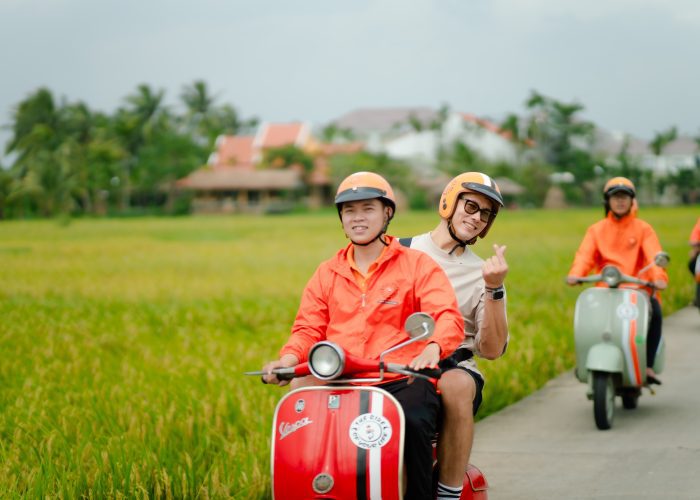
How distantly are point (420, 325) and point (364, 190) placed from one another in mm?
589

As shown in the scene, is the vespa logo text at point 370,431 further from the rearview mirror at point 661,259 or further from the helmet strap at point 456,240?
the rearview mirror at point 661,259

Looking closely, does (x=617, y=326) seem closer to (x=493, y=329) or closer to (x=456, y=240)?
(x=456, y=240)

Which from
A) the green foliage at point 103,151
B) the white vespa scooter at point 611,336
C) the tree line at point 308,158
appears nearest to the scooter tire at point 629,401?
the white vespa scooter at point 611,336

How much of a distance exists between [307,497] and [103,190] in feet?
169

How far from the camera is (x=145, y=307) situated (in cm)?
1470

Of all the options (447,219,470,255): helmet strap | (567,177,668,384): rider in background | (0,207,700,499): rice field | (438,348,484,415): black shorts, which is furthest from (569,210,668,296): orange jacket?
(438,348,484,415): black shorts

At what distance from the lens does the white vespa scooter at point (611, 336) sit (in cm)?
680

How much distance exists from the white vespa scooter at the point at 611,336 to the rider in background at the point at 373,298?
3.14 metres

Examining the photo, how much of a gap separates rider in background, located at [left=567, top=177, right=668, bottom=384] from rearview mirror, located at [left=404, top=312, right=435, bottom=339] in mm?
3828

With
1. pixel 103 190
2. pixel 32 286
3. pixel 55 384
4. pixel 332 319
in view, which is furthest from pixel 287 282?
pixel 103 190

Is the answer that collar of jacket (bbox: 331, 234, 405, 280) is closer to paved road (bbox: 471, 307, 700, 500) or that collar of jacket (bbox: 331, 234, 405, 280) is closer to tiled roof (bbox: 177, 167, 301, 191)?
paved road (bbox: 471, 307, 700, 500)

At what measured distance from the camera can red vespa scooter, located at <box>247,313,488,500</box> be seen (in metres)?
3.46

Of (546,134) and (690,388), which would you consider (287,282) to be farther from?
(546,134)

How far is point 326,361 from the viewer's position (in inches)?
137
